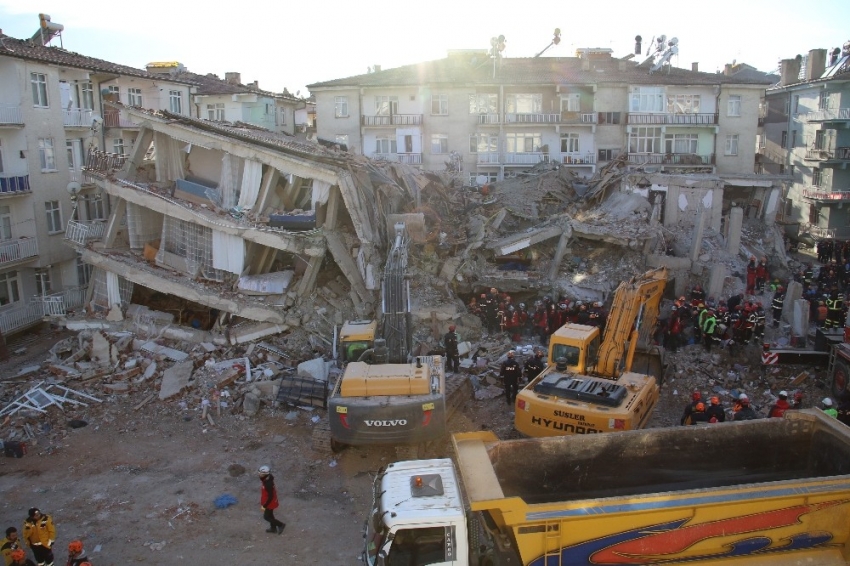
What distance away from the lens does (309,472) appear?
1399 cm

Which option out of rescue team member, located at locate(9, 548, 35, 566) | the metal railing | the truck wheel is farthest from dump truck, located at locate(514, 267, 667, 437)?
the metal railing

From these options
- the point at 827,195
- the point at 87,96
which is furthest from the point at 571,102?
the point at 87,96

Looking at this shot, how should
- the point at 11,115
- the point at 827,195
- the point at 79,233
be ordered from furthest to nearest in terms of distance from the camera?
the point at 827,195, the point at 11,115, the point at 79,233

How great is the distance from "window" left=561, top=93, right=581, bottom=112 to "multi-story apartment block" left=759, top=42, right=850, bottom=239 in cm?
1259

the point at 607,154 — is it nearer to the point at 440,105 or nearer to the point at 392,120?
the point at 440,105

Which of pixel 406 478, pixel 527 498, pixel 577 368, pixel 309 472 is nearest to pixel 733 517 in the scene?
pixel 527 498

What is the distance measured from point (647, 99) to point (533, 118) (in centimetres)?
690

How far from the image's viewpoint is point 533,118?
41312mm

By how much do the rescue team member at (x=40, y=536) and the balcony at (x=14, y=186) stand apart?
676 inches

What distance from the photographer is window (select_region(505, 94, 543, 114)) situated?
41844mm

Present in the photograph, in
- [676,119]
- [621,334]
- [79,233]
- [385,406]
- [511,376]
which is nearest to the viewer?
[385,406]

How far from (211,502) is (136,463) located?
2864 millimetres

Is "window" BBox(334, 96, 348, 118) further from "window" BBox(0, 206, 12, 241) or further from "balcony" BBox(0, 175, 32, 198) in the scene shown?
"window" BBox(0, 206, 12, 241)

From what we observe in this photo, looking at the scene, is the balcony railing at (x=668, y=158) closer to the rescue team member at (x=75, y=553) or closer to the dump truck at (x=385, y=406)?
the dump truck at (x=385, y=406)
